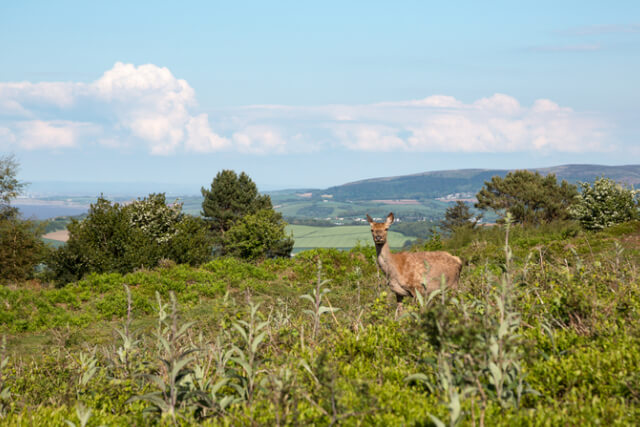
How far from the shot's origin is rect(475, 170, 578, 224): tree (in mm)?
69062

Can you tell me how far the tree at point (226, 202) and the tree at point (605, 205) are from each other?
5681 cm

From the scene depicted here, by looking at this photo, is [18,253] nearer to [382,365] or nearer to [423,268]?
[423,268]

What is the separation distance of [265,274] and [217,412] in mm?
19448

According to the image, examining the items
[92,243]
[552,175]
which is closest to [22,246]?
[92,243]

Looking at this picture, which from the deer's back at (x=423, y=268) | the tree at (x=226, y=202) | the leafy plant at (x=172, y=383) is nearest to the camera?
the leafy plant at (x=172, y=383)

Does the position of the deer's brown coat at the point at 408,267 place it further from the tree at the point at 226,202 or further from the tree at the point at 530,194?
the tree at the point at 226,202

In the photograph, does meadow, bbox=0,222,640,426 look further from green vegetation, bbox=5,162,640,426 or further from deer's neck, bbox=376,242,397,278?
deer's neck, bbox=376,242,397,278

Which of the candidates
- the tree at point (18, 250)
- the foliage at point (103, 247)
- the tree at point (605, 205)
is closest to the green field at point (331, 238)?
the tree at point (18, 250)

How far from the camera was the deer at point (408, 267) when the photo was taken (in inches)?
395

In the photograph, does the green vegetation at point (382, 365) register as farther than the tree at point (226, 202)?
No

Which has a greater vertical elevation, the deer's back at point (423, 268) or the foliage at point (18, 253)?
the deer's back at point (423, 268)

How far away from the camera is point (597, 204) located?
3288 centimetres

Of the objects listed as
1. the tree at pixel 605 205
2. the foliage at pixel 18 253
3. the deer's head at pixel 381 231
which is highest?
the deer's head at pixel 381 231

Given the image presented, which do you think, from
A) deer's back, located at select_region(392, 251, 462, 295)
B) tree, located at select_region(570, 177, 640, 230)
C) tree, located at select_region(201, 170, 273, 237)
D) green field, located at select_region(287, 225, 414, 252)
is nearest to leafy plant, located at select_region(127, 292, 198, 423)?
deer's back, located at select_region(392, 251, 462, 295)
